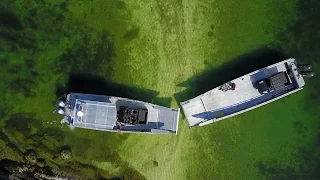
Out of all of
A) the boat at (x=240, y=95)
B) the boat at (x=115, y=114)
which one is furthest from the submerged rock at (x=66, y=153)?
the boat at (x=240, y=95)

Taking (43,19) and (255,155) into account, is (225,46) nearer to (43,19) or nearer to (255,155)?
(255,155)

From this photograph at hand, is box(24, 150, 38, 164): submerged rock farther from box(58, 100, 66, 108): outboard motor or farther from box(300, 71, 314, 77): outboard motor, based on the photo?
box(300, 71, 314, 77): outboard motor

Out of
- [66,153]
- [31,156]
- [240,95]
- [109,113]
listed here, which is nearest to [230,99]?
[240,95]

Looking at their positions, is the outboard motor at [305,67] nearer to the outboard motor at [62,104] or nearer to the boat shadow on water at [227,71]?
the boat shadow on water at [227,71]

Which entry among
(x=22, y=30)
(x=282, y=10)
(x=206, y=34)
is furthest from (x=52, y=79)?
(x=282, y=10)

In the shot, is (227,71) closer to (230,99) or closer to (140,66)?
(230,99)
